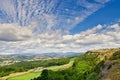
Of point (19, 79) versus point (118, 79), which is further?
point (19, 79)

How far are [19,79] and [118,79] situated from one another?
16109cm

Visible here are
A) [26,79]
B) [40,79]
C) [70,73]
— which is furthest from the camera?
[70,73]

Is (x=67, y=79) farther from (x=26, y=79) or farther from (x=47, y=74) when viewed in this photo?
(x=26, y=79)

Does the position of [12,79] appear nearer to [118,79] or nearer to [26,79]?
[26,79]

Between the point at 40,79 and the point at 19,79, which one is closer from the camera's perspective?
the point at 40,79

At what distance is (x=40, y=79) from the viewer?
172m

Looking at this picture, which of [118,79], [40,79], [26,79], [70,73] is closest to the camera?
[118,79]

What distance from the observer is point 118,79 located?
34938 millimetres

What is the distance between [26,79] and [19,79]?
20.7ft

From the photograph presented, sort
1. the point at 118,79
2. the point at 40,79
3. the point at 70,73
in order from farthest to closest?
the point at 70,73 < the point at 40,79 < the point at 118,79

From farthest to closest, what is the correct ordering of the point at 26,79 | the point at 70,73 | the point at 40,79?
1. the point at 70,73
2. the point at 26,79
3. the point at 40,79

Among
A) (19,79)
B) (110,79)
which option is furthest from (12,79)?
(110,79)

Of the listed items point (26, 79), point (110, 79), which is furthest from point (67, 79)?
point (110, 79)

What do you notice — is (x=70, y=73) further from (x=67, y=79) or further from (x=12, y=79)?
(x=12, y=79)
